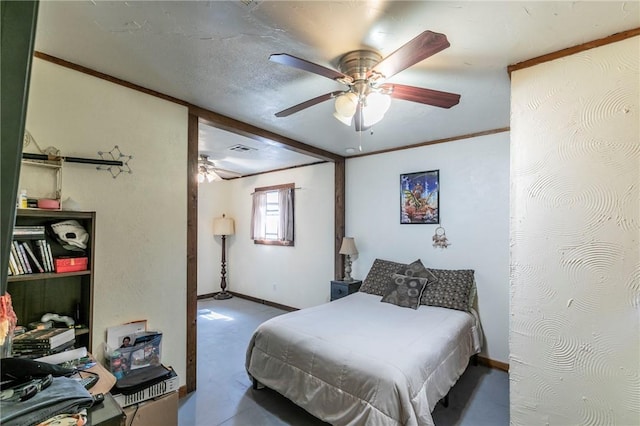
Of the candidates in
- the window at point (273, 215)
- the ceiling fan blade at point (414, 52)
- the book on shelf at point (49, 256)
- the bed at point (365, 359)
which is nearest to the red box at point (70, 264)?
the book on shelf at point (49, 256)

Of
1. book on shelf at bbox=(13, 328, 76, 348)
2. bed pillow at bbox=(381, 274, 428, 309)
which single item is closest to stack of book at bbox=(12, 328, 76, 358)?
book on shelf at bbox=(13, 328, 76, 348)

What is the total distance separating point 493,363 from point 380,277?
A: 4.62 feet

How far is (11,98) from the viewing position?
42cm

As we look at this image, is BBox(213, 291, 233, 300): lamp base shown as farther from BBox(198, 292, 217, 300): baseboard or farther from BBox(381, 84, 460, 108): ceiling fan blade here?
BBox(381, 84, 460, 108): ceiling fan blade

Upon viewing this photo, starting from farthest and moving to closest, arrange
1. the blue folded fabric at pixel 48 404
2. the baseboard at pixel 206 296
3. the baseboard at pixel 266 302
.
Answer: the baseboard at pixel 206 296 < the baseboard at pixel 266 302 < the blue folded fabric at pixel 48 404

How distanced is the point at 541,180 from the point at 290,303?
4129 mm

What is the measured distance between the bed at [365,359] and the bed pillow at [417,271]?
0.44 metres

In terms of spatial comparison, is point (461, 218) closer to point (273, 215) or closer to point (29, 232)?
point (273, 215)

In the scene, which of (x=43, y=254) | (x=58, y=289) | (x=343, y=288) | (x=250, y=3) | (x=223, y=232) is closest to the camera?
(x=250, y=3)

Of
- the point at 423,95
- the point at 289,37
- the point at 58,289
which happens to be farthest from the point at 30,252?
the point at 423,95

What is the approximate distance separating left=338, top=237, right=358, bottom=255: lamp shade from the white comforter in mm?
1203

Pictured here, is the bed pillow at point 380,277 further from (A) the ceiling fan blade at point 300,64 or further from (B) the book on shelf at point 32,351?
(B) the book on shelf at point 32,351

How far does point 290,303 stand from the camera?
5016 mm

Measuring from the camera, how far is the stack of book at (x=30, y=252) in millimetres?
1546
